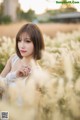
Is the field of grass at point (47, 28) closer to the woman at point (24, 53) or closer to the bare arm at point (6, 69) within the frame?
the woman at point (24, 53)

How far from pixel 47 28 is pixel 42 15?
0.32ft

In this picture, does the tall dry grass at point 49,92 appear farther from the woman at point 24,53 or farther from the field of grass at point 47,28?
the field of grass at point 47,28

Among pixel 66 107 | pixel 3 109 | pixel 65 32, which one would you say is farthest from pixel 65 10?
pixel 3 109

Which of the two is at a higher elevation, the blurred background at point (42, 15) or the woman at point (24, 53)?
the blurred background at point (42, 15)

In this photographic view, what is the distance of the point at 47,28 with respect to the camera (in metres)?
1.49

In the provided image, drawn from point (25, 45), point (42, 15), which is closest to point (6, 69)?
point (25, 45)

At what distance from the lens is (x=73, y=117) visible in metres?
1.45

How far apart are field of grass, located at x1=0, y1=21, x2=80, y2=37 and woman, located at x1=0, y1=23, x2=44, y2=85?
0.04m

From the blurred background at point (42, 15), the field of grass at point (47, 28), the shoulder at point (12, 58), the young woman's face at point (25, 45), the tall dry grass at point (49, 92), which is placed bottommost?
the tall dry grass at point (49, 92)

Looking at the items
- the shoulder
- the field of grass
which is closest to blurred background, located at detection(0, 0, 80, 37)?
the field of grass

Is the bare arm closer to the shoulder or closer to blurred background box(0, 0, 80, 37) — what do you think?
the shoulder

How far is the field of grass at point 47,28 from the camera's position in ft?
4.88

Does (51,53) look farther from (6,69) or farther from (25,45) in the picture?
(6,69)

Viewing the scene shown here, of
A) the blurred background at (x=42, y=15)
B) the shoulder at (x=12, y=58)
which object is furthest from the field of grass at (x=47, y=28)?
the shoulder at (x=12, y=58)
